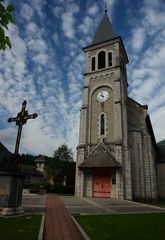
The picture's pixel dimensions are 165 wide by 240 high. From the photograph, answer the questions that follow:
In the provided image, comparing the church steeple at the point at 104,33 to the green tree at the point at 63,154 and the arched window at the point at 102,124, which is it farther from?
the green tree at the point at 63,154

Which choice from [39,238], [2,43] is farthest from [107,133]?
[2,43]

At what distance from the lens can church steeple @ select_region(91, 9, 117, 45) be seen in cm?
3222

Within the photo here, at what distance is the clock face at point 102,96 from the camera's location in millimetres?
27427

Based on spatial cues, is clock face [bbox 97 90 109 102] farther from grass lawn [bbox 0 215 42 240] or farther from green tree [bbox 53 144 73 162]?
grass lawn [bbox 0 215 42 240]

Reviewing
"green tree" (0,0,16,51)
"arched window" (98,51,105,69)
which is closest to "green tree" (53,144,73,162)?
"arched window" (98,51,105,69)

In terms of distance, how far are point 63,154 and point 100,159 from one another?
1888 cm

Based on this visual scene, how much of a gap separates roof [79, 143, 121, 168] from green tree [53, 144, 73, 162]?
53.8 ft

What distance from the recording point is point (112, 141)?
79.3 ft

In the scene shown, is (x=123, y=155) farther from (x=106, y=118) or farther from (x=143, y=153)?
(x=106, y=118)

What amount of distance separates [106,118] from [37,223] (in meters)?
19.2

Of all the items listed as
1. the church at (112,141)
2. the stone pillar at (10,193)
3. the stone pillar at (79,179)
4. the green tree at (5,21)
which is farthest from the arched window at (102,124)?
the green tree at (5,21)

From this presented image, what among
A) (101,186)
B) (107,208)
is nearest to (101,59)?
(101,186)

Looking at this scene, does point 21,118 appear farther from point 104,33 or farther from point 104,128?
point 104,33

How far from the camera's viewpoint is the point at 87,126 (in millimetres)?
26531
